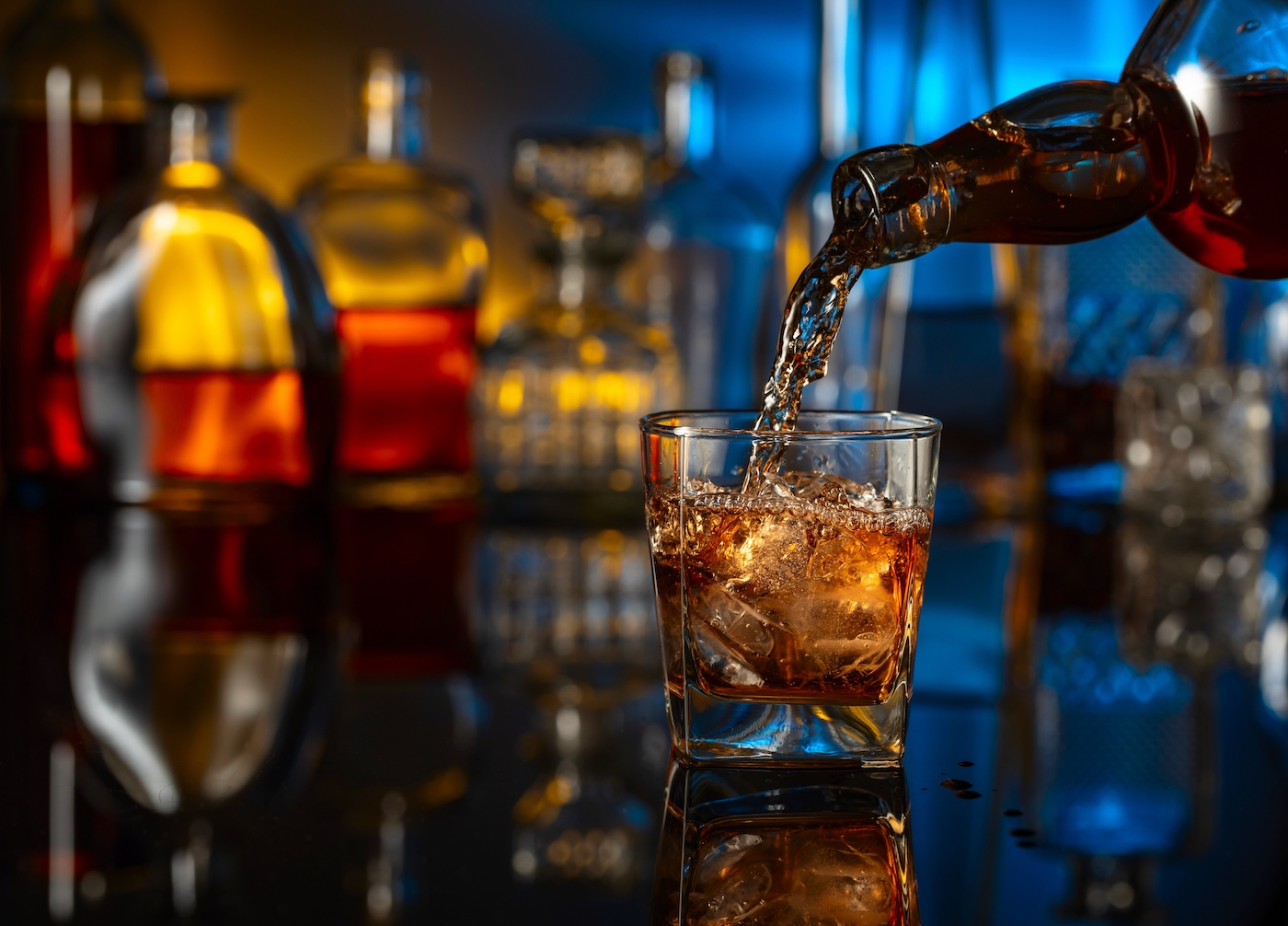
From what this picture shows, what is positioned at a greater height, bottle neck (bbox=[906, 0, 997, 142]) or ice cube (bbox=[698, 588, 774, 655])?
bottle neck (bbox=[906, 0, 997, 142])

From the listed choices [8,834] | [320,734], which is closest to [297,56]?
[320,734]

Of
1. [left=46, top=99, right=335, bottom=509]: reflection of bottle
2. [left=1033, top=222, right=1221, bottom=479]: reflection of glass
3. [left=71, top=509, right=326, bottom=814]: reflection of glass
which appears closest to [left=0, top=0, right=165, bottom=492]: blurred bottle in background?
[left=46, top=99, right=335, bottom=509]: reflection of bottle

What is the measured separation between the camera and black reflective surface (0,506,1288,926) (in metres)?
0.50

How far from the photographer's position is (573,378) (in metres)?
1.24

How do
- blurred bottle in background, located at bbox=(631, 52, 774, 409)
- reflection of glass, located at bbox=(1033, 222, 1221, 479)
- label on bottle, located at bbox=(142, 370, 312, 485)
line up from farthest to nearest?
blurred bottle in background, located at bbox=(631, 52, 774, 409)
reflection of glass, located at bbox=(1033, 222, 1221, 479)
label on bottle, located at bbox=(142, 370, 312, 485)

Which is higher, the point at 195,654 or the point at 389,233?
the point at 389,233

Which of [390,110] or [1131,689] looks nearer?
[1131,689]

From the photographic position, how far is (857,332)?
1323 mm

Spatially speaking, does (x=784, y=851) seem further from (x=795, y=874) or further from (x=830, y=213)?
(x=830, y=213)

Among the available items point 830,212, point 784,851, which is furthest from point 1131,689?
point 830,212

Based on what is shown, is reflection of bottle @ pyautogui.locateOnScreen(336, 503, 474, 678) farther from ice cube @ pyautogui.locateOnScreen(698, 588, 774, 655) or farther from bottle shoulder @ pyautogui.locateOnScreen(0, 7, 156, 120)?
bottle shoulder @ pyautogui.locateOnScreen(0, 7, 156, 120)

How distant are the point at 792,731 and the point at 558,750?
5.1 inches

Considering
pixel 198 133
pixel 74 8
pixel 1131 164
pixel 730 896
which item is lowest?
Result: pixel 730 896

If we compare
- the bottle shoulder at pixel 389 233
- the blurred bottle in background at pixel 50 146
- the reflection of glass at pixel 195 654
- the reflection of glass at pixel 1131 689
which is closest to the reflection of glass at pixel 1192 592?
the reflection of glass at pixel 1131 689
